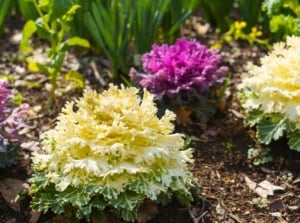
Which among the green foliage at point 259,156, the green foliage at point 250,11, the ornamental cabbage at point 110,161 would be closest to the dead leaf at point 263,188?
the green foliage at point 259,156

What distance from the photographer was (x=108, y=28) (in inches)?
122

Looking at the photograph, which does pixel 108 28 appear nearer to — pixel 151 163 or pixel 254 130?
pixel 254 130

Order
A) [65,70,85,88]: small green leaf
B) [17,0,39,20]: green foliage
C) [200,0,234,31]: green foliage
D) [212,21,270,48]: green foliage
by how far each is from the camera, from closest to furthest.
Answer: [65,70,85,88]: small green leaf
[17,0,39,20]: green foliage
[212,21,270,48]: green foliage
[200,0,234,31]: green foliage

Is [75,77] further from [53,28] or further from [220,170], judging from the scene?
[220,170]

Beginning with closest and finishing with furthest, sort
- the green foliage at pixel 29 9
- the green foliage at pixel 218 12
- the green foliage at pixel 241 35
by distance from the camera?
the green foliage at pixel 29 9
the green foliage at pixel 241 35
the green foliage at pixel 218 12

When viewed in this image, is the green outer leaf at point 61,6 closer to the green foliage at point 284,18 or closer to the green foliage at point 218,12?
the green foliage at point 284,18

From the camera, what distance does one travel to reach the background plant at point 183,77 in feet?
9.53

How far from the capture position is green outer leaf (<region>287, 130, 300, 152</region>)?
8.84ft

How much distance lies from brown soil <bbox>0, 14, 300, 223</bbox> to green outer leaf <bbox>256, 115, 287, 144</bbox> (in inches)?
4.4

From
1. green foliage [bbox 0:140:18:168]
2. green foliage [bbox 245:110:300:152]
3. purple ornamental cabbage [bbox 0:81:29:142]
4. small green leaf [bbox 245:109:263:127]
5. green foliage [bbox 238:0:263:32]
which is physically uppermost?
green foliage [bbox 238:0:263:32]

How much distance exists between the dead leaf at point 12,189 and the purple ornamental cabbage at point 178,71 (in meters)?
0.71

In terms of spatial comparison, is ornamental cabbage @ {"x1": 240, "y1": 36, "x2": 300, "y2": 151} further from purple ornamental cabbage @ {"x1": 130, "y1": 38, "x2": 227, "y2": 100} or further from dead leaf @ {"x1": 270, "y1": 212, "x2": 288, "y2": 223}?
dead leaf @ {"x1": 270, "y1": 212, "x2": 288, "y2": 223}

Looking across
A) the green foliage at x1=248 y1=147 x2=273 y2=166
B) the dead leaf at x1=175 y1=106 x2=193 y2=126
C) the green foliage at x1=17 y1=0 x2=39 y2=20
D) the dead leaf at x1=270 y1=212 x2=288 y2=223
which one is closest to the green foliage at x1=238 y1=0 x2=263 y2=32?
the dead leaf at x1=175 y1=106 x2=193 y2=126

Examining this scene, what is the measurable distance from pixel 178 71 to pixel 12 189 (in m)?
0.88
